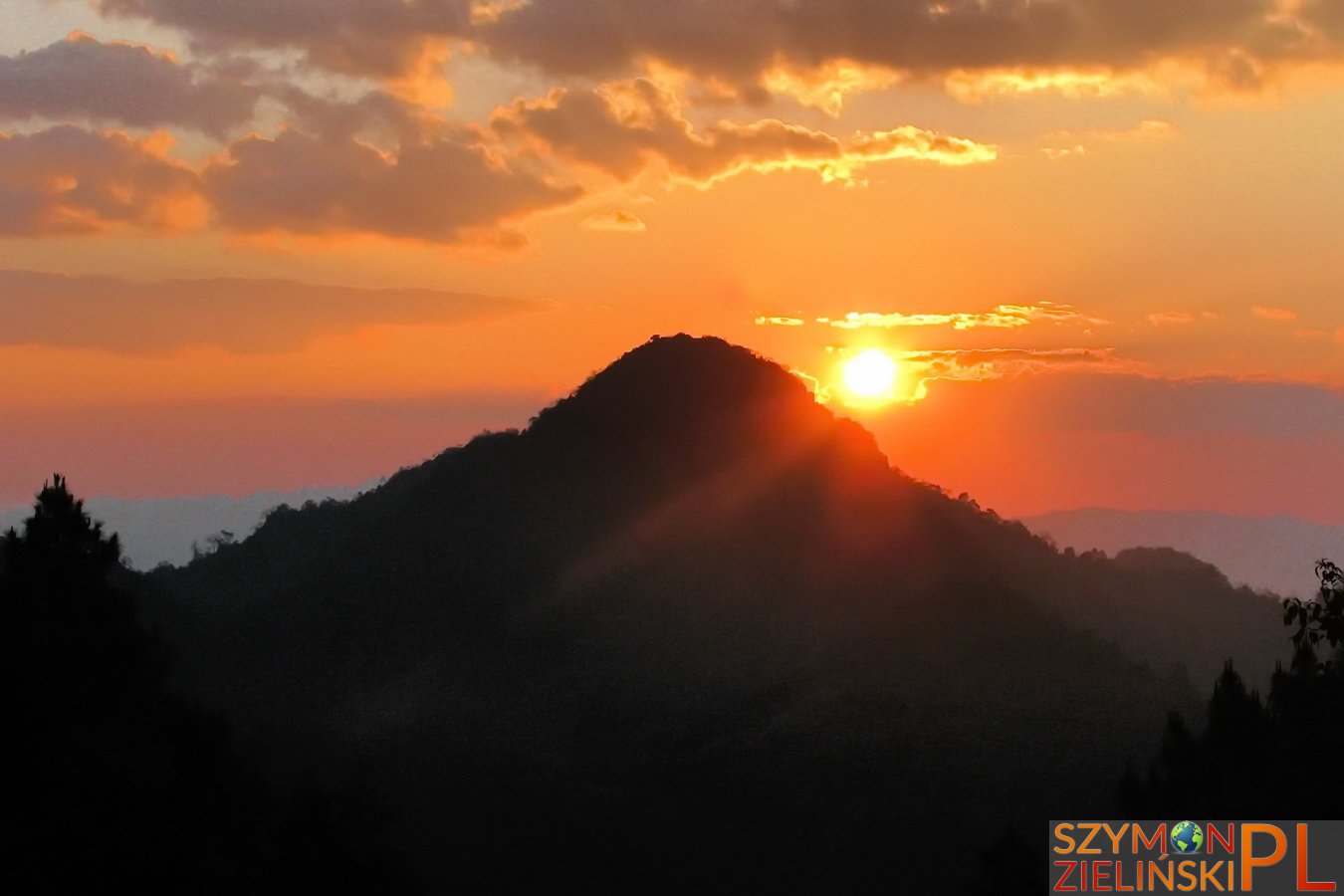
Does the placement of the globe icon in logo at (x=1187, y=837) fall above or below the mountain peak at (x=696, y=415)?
below

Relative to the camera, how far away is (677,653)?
8612 cm

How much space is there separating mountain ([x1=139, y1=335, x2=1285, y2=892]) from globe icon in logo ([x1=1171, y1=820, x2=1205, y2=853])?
16.5 metres

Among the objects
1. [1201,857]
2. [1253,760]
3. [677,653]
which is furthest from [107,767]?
[677,653]

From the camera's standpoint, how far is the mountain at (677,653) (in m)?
65.8

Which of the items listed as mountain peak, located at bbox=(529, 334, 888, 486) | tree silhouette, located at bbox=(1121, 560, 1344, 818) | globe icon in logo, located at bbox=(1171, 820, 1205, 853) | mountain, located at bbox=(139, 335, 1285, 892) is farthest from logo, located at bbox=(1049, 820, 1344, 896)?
mountain peak, located at bbox=(529, 334, 888, 486)

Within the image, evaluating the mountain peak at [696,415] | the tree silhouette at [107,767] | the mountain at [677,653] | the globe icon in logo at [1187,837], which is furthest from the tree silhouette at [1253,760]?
the mountain peak at [696,415]

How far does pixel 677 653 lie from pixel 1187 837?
43.5 meters

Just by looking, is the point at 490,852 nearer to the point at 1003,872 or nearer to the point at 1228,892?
the point at 1003,872

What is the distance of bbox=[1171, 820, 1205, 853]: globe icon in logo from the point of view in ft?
147

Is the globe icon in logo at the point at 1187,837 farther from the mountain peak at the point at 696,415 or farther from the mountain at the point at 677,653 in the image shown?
the mountain peak at the point at 696,415

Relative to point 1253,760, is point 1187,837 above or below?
below

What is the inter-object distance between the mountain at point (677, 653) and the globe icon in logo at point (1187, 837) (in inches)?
651

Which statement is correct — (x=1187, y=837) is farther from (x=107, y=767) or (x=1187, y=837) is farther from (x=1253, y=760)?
(x=107, y=767)

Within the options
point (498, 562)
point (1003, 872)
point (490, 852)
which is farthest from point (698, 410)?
point (1003, 872)
